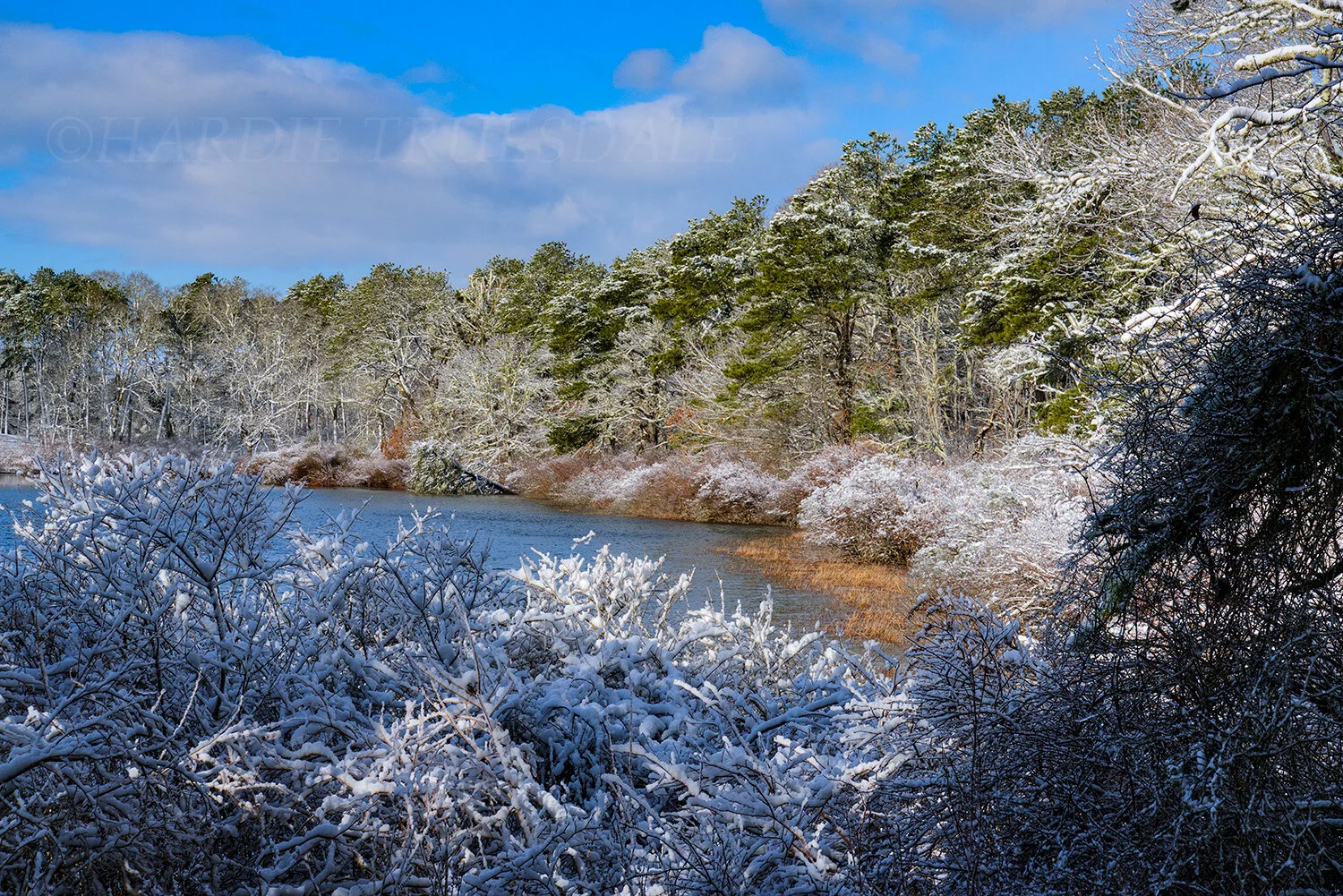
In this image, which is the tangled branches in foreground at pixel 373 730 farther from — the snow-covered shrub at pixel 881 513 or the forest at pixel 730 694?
the snow-covered shrub at pixel 881 513

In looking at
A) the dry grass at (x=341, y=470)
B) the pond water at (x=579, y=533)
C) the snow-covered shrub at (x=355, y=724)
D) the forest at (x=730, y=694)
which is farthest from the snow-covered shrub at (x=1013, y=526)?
the dry grass at (x=341, y=470)

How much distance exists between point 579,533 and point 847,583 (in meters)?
7.99

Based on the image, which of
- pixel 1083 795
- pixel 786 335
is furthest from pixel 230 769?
pixel 786 335

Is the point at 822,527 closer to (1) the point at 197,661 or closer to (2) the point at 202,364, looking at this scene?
(1) the point at 197,661

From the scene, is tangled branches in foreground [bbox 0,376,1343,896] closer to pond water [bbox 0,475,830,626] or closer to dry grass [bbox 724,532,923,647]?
dry grass [bbox 724,532,923,647]

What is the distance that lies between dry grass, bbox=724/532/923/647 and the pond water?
37 cm

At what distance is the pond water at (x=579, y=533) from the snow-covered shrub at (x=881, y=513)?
7.75 feet

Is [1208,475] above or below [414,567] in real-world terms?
above

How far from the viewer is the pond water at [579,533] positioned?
13.8m

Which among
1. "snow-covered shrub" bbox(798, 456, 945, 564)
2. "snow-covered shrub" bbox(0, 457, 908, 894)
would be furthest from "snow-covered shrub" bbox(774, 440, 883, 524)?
"snow-covered shrub" bbox(0, 457, 908, 894)

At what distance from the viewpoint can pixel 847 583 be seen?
50.2 feet

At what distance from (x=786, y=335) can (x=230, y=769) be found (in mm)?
25756

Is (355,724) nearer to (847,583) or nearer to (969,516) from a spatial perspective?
(969,516)

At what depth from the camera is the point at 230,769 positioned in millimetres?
3037
